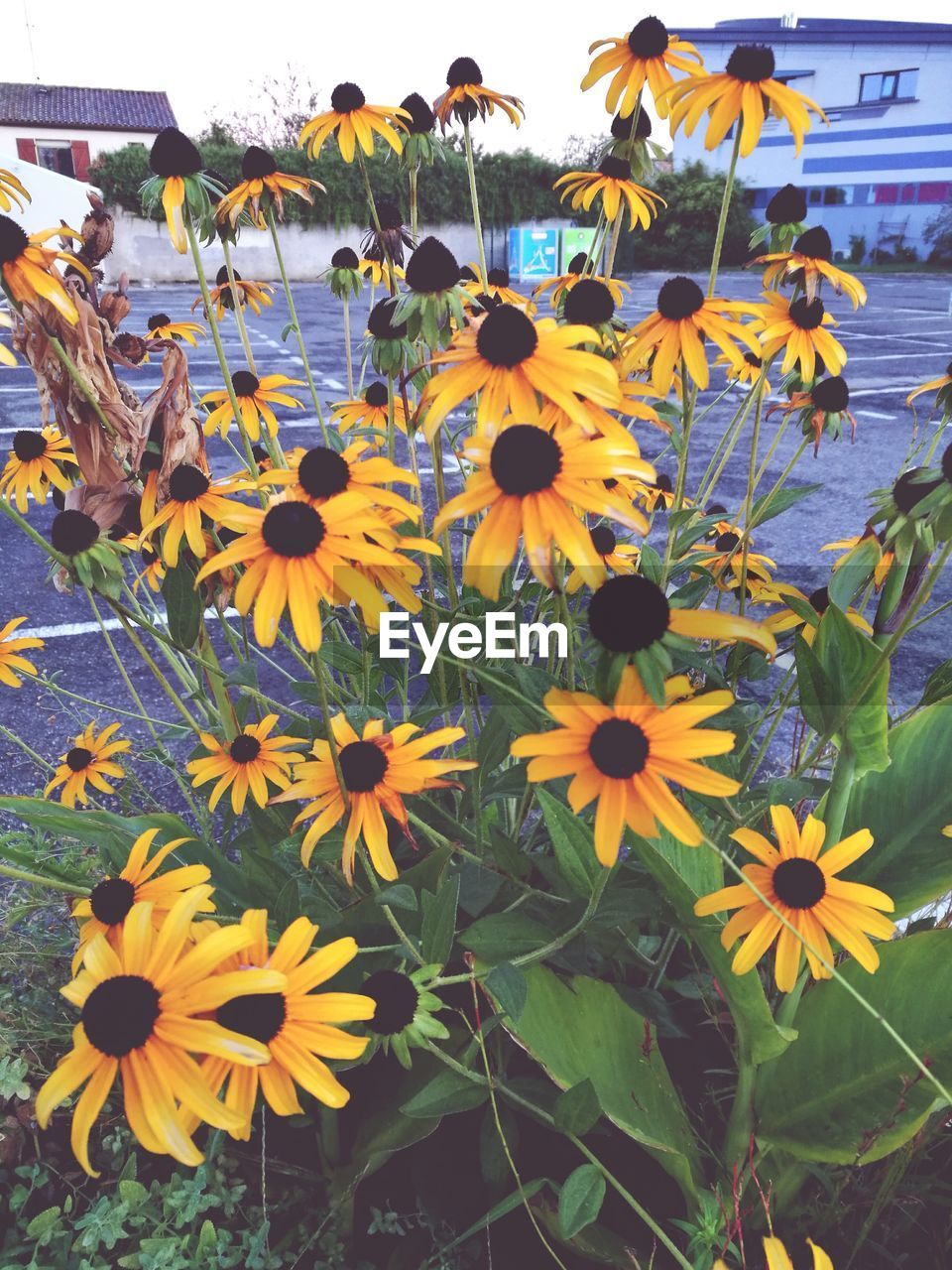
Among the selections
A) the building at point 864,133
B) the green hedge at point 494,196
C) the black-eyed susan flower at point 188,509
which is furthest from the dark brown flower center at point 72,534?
the building at point 864,133

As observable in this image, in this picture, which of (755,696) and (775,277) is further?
(755,696)

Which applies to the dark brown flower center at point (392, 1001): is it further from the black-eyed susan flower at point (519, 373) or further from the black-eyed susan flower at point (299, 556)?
the black-eyed susan flower at point (519, 373)

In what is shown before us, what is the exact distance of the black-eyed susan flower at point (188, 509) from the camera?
1.10 meters

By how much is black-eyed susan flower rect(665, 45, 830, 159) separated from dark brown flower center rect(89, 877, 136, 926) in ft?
3.88

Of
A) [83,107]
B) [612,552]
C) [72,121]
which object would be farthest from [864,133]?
[612,552]

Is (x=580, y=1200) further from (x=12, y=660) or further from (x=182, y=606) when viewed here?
(x=12, y=660)

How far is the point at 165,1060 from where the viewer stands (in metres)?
0.67

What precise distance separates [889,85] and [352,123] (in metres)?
28.2

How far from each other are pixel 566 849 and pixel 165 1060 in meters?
0.52

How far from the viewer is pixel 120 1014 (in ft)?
2.22

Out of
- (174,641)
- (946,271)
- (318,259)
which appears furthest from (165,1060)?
(946,271)

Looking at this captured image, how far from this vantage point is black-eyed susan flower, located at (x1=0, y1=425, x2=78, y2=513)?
5.32 feet

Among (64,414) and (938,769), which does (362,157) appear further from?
(938,769)

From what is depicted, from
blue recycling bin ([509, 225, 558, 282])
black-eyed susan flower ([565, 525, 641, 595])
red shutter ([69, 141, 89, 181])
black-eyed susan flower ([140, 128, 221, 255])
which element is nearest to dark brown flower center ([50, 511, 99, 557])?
black-eyed susan flower ([140, 128, 221, 255])
